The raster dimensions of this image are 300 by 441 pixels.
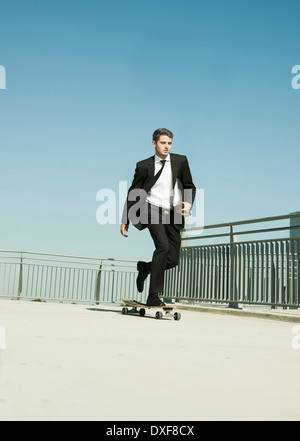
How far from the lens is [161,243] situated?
251 inches

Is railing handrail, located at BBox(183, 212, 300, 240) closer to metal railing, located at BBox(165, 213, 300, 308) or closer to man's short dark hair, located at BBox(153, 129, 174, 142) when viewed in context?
metal railing, located at BBox(165, 213, 300, 308)

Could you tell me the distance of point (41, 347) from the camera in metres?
3.20

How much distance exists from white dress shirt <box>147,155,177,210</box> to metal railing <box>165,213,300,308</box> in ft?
5.34

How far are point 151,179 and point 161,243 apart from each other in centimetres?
81

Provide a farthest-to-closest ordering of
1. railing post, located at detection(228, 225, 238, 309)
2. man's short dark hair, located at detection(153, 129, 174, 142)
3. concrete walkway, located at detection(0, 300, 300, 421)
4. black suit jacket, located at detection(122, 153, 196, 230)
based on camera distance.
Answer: railing post, located at detection(228, 225, 238, 309)
man's short dark hair, located at detection(153, 129, 174, 142)
black suit jacket, located at detection(122, 153, 196, 230)
concrete walkway, located at detection(0, 300, 300, 421)

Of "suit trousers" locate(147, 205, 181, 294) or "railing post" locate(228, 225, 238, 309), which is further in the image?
"railing post" locate(228, 225, 238, 309)

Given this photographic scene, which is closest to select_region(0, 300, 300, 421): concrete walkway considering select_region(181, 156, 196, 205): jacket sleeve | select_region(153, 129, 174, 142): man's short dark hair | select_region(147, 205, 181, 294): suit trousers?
select_region(147, 205, 181, 294): suit trousers

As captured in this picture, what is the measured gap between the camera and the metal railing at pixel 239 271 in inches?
285

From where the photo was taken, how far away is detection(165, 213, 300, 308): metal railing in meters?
7.23

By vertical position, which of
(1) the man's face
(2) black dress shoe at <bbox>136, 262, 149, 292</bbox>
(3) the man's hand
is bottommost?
(2) black dress shoe at <bbox>136, 262, 149, 292</bbox>

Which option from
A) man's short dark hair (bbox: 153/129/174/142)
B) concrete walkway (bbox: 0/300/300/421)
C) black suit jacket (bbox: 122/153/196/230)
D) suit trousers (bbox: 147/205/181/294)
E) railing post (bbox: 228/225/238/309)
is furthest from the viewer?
railing post (bbox: 228/225/238/309)

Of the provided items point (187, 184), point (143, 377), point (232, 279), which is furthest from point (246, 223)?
point (143, 377)

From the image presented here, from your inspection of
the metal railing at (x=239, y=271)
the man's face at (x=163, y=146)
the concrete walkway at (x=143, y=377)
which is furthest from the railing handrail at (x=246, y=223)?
the concrete walkway at (x=143, y=377)

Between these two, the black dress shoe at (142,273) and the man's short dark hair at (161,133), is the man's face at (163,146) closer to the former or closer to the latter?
the man's short dark hair at (161,133)
